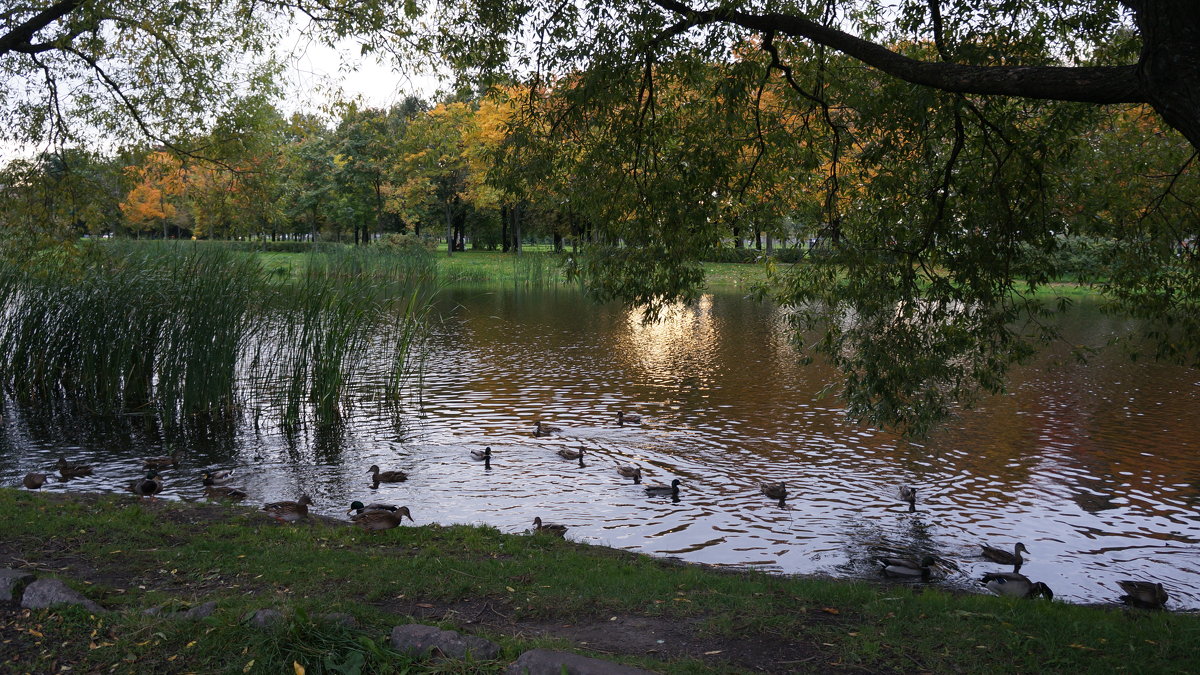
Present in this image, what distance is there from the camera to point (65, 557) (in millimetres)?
6520

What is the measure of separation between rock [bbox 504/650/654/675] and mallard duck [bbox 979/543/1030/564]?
5664 mm

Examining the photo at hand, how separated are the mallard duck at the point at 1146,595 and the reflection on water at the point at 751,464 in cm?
31

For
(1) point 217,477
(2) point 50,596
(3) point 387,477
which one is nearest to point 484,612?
(2) point 50,596

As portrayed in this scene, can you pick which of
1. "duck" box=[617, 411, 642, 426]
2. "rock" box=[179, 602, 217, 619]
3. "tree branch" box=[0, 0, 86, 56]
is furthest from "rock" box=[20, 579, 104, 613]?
"duck" box=[617, 411, 642, 426]

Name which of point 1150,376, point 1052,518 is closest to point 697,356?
point 1150,376

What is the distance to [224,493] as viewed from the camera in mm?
10320

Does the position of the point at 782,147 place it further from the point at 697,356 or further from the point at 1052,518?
the point at 697,356

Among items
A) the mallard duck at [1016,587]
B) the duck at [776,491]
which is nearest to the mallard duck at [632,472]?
the duck at [776,491]

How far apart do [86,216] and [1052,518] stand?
13677 mm

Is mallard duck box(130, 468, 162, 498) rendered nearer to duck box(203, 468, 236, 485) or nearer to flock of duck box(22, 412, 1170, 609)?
flock of duck box(22, 412, 1170, 609)

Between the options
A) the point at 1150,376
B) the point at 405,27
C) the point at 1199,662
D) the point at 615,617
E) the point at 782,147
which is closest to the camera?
the point at 1199,662

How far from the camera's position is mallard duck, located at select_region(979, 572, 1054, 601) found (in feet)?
24.1

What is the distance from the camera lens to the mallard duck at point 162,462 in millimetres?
11227

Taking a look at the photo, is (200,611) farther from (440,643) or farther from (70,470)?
(70,470)
